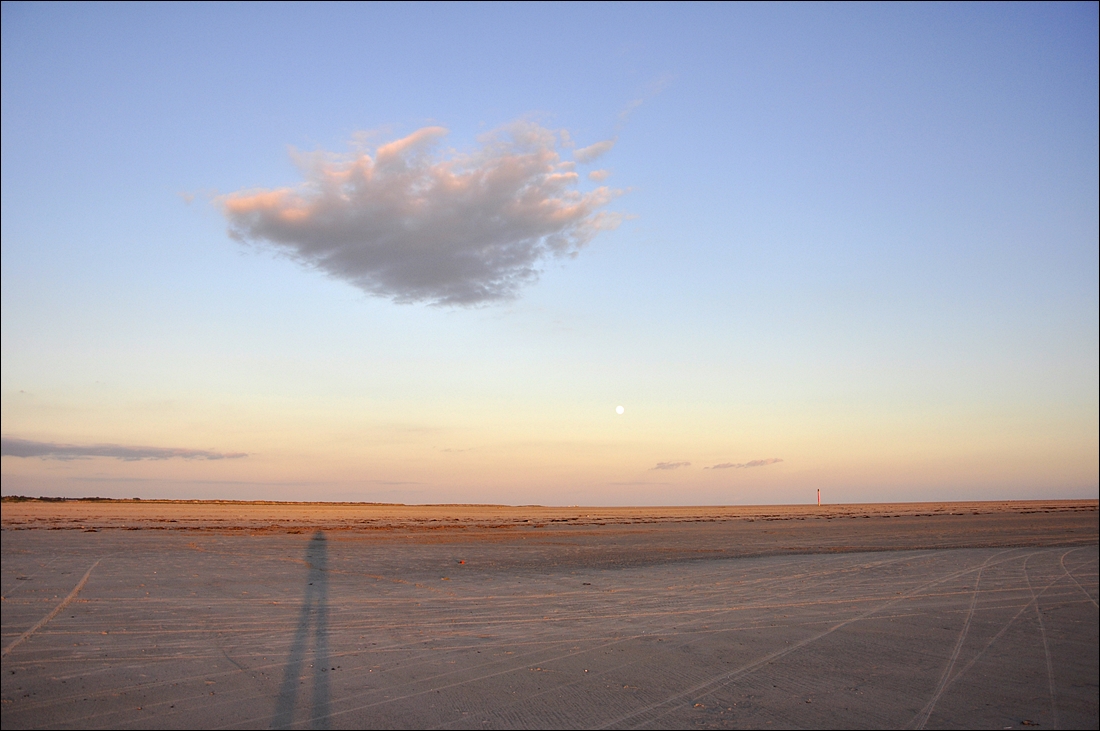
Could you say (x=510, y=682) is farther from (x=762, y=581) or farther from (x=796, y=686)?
(x=762, y=581)

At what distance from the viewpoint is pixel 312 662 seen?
326 inches

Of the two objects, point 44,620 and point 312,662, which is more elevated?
point 312,662

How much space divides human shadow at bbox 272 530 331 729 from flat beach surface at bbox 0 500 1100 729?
0.13 feet

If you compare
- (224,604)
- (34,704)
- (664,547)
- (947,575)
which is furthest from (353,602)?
(664,547)

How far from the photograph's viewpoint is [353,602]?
1320cm

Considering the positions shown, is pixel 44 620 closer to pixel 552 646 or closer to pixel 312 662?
pixel 312 662

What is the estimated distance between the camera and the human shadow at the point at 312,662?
6391mm

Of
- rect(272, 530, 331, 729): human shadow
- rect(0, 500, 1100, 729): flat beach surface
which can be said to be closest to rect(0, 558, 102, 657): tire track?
rect(0, 500, 1100, 729): flat beach surface

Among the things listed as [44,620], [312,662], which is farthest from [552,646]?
[44,620]

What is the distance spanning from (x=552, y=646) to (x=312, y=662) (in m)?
3.16

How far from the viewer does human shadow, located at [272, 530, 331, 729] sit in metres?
6.39

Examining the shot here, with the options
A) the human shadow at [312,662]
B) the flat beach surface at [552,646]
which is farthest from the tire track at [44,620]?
the human shadow at [312,662]

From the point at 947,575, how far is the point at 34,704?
17897 millimetres

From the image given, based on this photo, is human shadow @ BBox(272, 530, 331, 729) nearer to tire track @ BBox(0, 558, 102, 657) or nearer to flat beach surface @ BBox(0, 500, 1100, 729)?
flat beach surface @ BBox(0, 500, 1100, 729)
